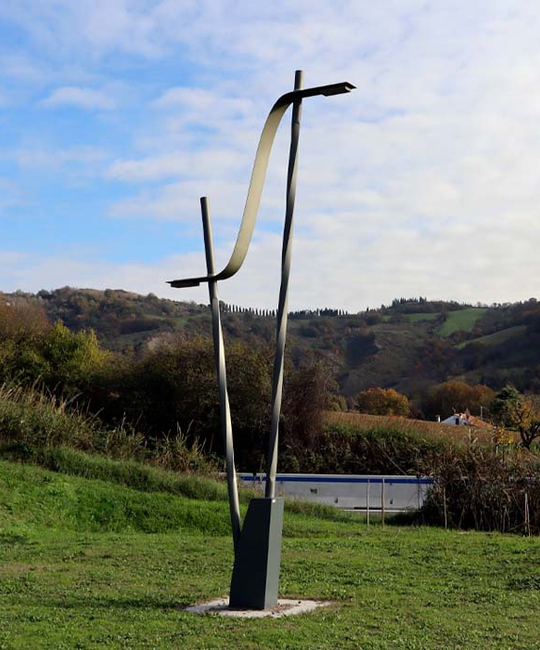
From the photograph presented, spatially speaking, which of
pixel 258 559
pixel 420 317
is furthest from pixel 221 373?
pixel 420 317

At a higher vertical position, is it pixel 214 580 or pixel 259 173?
pixel 259 173

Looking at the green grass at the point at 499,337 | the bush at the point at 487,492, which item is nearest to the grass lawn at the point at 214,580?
the bush at the point at 487,492

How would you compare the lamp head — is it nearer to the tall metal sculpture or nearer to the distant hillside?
the tall metal sculpture

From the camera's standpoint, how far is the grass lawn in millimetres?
Result: 5809

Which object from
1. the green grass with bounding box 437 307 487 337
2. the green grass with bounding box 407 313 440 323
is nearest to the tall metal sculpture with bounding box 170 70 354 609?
the green grass with bounding box 437 307 487 337

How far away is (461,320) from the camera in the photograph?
238ft

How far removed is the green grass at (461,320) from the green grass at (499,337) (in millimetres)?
3894

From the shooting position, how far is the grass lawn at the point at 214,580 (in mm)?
5809

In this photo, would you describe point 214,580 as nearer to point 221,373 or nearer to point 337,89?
point 221,373

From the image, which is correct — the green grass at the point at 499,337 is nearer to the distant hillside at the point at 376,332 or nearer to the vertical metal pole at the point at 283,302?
the distant hillside at the point at 376,332

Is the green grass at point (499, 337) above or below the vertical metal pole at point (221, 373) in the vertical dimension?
above

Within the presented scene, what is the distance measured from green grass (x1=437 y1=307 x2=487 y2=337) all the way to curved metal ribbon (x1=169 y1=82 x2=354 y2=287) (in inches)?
2452

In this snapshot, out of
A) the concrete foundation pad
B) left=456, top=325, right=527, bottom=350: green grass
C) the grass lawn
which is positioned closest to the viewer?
the grass lawn

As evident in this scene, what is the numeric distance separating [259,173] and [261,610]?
11.1ft
